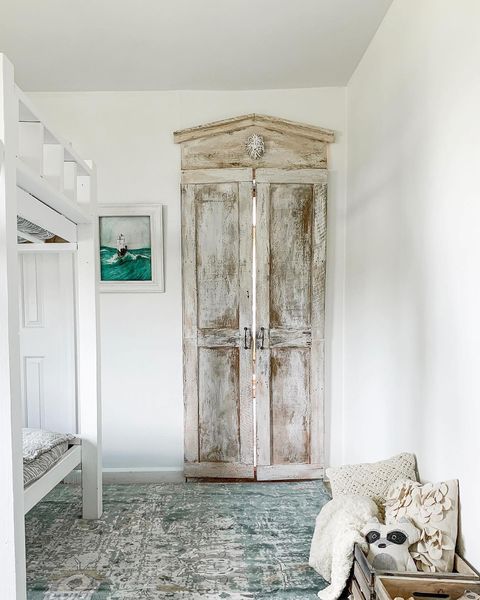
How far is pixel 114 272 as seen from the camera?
134 inches

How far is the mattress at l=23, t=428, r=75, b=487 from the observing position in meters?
1.99

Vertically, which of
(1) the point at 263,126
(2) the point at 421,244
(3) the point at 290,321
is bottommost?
(3) the point at 290,321

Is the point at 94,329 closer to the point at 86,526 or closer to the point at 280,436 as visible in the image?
the point at 86,526

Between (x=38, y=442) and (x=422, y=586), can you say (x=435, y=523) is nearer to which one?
(x=422, y=586)

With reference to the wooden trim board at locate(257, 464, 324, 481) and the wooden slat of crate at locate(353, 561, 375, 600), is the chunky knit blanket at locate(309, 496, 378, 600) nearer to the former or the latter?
the wooden slat of crate at locate(353, 561, 375, 600)

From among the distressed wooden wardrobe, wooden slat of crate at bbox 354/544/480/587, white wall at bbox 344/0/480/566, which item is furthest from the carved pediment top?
wooden slat of crate at bbox 354/544/480/587

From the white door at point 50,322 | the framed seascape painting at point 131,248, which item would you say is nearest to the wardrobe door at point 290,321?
the framed seascape painting at point 131,248

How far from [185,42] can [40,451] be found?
2.23 meters

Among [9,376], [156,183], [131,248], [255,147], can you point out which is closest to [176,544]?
[9,376]

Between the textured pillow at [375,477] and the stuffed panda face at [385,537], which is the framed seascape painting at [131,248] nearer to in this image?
the textured pillow at [375,477]

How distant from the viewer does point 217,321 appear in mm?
3385

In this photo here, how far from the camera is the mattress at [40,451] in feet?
6.54

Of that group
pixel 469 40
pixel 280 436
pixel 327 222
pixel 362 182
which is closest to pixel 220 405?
pixel 280 436

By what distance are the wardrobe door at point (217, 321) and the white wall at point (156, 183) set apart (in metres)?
0.11
